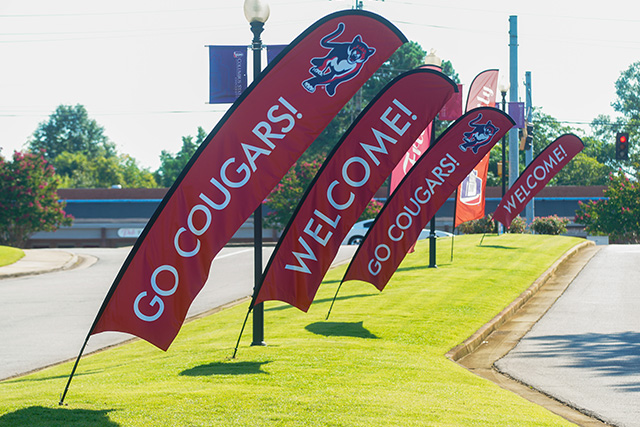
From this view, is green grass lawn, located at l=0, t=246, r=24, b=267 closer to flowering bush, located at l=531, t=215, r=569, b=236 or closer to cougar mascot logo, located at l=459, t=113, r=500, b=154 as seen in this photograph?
cougar mascot logo, located at l=459, t=113, r=500, b=154

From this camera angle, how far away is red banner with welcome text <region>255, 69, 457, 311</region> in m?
9.50

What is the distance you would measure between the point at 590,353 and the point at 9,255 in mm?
24254

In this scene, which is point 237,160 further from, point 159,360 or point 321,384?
point 159,360

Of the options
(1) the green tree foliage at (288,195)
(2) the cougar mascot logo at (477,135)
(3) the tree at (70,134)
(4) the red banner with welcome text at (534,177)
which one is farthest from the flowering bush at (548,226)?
(3) the tree at (70,134)

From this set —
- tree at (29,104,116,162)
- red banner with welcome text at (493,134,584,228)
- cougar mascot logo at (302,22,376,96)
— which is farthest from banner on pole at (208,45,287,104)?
tree at (29,104,116,162)

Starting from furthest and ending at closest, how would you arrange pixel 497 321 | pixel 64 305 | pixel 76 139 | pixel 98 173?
pixel 76 139
pixel 98 173
pixel 64 305
pixel 497 321

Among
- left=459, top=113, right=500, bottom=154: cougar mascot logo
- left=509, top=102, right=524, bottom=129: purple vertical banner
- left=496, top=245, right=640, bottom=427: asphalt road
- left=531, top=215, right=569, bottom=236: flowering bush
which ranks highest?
left=509, top=102, right=524, bottom=129: purple vertical banner

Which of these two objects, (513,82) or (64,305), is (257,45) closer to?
(64,305)

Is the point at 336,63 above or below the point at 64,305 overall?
above

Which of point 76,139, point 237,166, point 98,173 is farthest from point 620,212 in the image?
point 76,139

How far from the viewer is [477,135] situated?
54.3ft

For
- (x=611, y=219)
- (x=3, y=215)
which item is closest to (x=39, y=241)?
(x=3, y=215)

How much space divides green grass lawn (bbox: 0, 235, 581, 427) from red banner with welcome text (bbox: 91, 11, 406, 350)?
2.92 ft

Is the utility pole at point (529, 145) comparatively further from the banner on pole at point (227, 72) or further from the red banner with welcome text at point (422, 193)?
the banner on pole at point (227, 72)
